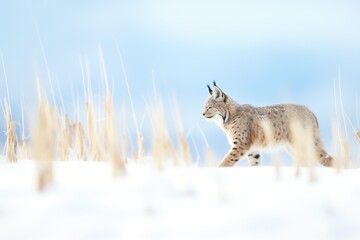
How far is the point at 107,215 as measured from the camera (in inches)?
115

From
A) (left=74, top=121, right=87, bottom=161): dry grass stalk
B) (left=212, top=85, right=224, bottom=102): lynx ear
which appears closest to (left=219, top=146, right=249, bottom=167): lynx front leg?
(left=212, top=85, right=224, bottom=102): lynx ear

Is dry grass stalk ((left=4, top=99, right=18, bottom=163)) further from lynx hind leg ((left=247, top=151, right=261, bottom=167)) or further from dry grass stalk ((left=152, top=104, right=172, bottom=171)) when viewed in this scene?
lynx hind leg ((left=247, top=151, right=261, bottom=167))

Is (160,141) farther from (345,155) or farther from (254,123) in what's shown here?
(254,123)

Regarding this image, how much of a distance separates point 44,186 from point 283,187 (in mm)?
1475

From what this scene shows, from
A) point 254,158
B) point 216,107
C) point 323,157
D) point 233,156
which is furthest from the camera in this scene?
point 254,158

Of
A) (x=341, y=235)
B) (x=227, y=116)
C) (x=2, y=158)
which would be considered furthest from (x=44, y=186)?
(x=227, y=116)

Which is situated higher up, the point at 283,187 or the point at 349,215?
the point at 283,187

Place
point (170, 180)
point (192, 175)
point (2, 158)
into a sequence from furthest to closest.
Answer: point (2, 158) → point (192, 175) → point (170, 180)

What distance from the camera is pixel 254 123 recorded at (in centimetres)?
726

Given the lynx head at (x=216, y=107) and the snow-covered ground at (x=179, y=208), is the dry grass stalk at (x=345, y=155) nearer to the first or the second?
the snow-covered ground at (x=179, y=208)

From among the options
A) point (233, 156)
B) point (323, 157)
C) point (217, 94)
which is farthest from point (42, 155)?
point (323, 157)

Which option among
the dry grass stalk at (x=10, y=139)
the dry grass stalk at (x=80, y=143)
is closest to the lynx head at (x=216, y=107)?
the dry grass stalk at (x=80, y=143)

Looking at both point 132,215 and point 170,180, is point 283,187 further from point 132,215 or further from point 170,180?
point 132,215

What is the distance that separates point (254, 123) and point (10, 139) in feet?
10.4
